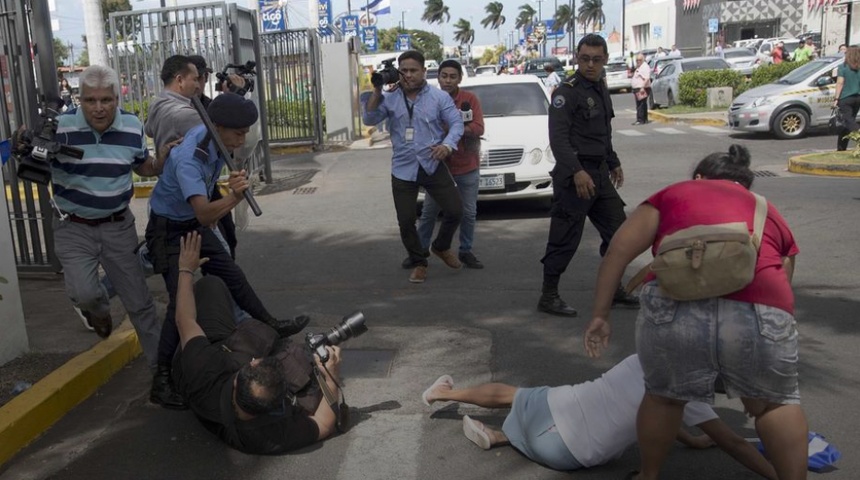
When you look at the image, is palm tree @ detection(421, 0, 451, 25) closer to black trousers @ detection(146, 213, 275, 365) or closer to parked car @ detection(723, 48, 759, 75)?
parked car @ detection(723, 48, 759, 75)

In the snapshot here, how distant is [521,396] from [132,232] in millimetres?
2457

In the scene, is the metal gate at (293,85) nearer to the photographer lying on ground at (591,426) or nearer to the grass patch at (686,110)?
the grass patch at (686,110)

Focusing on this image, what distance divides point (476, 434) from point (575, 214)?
7.33 feet

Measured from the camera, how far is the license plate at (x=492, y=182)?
9.92 m

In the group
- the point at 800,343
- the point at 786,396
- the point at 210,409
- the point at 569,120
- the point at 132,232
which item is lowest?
the point at 800,343

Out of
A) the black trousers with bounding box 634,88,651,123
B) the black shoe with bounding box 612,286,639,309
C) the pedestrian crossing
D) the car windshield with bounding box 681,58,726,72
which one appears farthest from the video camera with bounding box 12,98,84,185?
the car windshield with bounding box 681,58,726,72

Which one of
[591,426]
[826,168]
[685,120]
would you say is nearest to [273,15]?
[685,120]

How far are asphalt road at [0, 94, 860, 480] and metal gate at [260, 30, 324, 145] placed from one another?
673 centimetres

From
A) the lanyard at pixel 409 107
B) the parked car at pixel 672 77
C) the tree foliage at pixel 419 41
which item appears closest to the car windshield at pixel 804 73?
the parked car at pixel 672 77

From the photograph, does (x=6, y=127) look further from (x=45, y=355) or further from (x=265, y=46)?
(x=265, y=46)

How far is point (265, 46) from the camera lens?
16859 millimetres

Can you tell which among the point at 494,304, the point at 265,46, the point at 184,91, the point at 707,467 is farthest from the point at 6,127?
the point at 265,46

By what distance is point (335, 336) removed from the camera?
4.36 m

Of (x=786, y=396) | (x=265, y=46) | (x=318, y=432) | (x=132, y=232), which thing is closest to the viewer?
(x=786, y=396)
